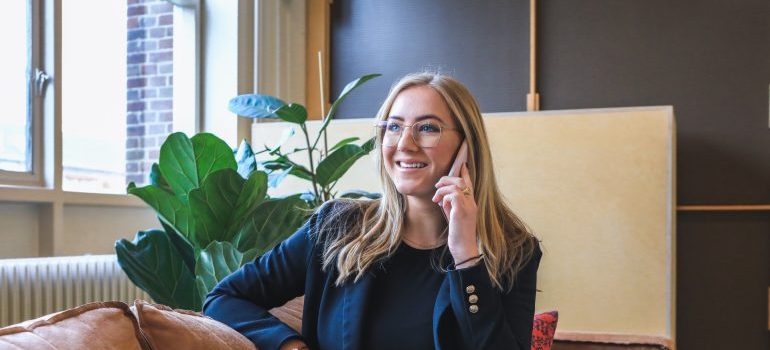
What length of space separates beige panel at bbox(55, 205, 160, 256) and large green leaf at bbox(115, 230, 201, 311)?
2.70 ft

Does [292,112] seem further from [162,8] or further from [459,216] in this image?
[162,8]

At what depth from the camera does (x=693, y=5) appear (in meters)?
3.95

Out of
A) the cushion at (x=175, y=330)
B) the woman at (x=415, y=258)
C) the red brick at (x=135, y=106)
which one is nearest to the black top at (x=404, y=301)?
the woman at (x=415, y=258)

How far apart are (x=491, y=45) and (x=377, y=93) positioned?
0.68 metres

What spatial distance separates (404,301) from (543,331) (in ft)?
1.89

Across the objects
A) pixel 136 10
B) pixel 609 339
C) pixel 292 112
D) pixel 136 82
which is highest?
pixel 136 10

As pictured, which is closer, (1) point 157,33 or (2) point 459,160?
(2) point 459,160

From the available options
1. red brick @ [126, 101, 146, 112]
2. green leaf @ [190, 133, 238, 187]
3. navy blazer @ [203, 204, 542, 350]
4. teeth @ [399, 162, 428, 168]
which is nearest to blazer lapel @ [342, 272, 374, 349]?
navy blazer @ [203, 204, 542, 350]

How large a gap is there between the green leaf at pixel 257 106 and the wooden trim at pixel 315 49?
1776 mm

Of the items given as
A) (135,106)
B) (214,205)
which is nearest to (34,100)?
(135,106)

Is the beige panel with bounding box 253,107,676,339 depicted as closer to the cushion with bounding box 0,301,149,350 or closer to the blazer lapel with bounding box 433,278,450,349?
the blazer lapel with bounding box 433,278,450,349

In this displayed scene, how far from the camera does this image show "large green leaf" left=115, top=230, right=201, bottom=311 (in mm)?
2336

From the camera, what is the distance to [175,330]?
118 centimetres

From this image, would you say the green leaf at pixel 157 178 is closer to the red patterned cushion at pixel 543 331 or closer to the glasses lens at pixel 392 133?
the glasses lens at pixel 392 133
